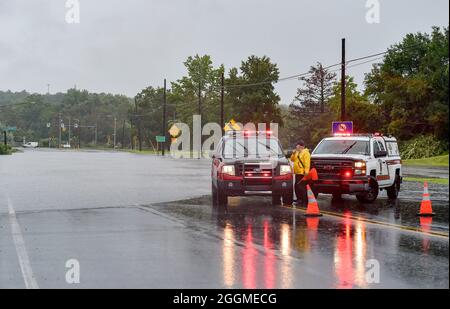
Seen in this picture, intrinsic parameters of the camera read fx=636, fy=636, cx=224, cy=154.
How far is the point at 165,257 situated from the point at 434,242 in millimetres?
4769

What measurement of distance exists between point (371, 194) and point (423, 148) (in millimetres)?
44135

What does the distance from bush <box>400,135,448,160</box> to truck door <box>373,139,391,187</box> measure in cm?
4110

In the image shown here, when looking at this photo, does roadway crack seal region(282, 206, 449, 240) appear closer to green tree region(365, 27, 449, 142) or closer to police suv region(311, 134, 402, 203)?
police suv region(311, 134, 402, 203)

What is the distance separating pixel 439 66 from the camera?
209 feet

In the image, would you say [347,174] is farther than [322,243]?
Yes

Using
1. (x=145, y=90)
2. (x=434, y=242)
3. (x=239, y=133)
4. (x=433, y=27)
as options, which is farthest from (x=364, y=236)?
(x=145, y=90)

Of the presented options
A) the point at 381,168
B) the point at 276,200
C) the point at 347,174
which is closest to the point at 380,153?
the point at 381,168

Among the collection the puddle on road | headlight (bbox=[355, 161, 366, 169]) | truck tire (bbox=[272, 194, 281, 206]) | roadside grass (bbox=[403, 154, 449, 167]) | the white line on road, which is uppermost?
headlight (bbox=[355, 161, 366, 169])

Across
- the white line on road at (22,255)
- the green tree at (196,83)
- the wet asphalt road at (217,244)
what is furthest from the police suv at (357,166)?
the green tree at (196,83)

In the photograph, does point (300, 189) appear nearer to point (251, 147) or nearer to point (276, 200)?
point (276, 200)

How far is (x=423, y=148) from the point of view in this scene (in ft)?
198

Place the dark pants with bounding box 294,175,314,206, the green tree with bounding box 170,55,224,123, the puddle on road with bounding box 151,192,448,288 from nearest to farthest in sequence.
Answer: the puddle on road with bounding box 151,192,448,288, the dark pants with bounding box 294,175,314,206, the green tree with bounding box 170,55,224,123

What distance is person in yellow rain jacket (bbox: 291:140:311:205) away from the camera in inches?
680
